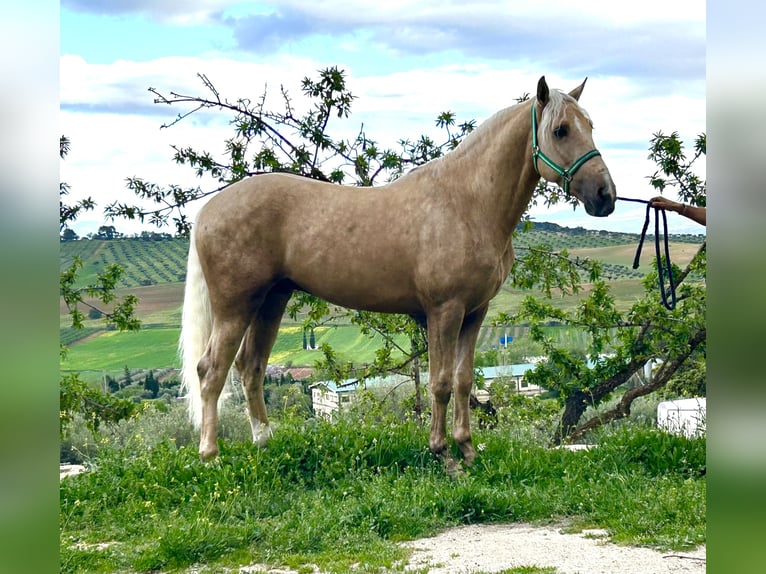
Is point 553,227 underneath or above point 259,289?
above

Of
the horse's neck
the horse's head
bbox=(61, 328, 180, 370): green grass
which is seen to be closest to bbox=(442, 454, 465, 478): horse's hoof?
the horse's neck

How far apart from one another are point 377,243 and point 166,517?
2265 millimetres

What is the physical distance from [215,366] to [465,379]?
1787mm

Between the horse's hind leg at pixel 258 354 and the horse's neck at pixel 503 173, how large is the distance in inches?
64.9

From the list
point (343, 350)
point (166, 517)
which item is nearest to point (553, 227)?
point (343, 350)

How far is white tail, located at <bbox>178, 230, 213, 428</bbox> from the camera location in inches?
238

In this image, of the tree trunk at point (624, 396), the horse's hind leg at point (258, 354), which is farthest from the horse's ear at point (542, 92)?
the tree trunk at point (624, 396)

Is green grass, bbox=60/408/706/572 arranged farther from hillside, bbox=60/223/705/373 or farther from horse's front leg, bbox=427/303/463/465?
hillside, bbox=60/223/705/373

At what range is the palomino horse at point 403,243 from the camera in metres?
5.44

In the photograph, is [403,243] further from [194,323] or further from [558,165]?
[194,323]

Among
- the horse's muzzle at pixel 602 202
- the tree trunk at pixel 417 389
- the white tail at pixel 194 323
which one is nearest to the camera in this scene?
the horse's muzzle at pixel 602 202

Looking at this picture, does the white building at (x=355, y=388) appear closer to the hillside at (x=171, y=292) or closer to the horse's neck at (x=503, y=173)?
the hillside at (x=171, y=292)
